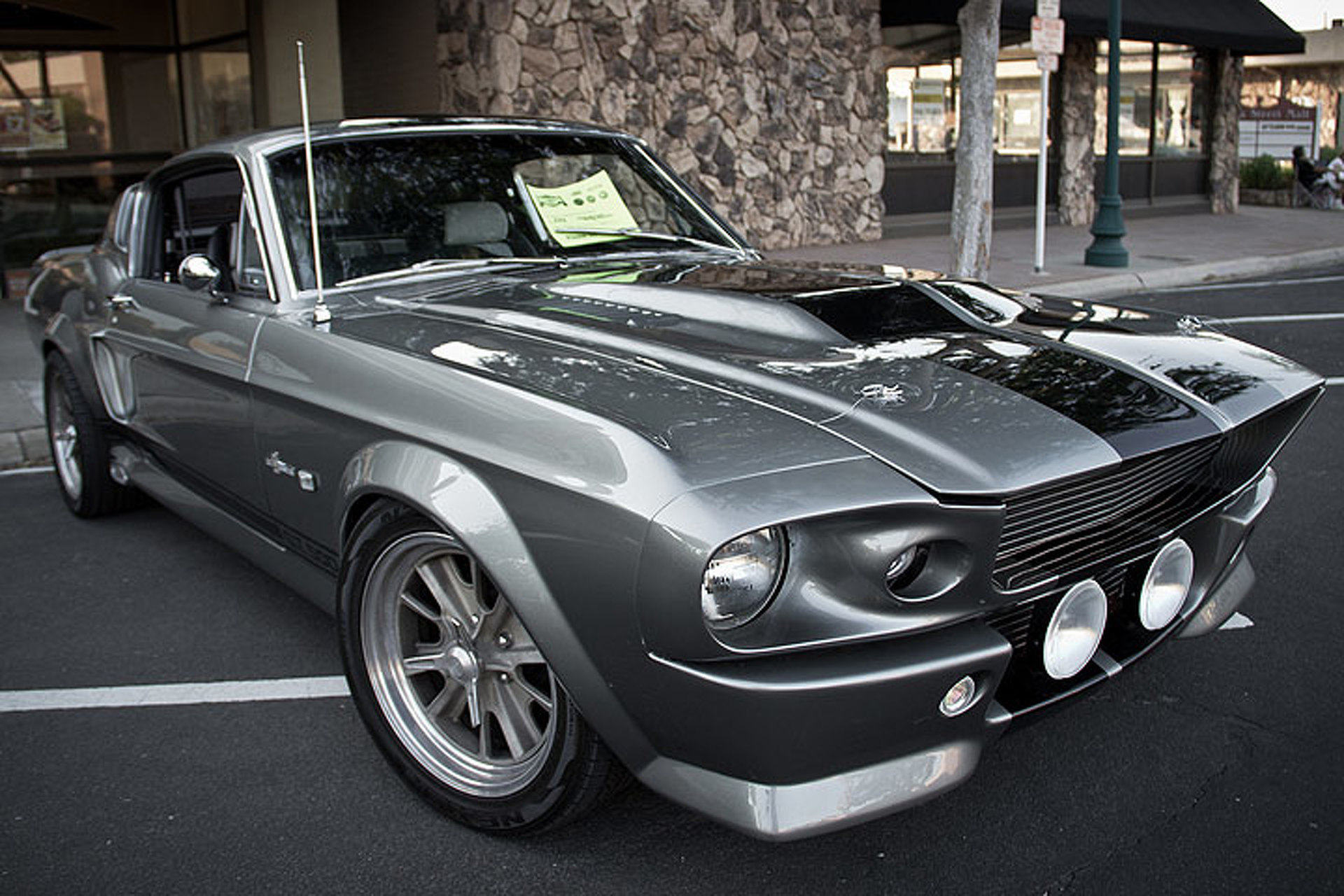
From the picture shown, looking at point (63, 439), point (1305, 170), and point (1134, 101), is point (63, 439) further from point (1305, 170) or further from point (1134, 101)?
point (1305, 170)

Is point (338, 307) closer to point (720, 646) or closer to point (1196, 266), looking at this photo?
point (720, 646)

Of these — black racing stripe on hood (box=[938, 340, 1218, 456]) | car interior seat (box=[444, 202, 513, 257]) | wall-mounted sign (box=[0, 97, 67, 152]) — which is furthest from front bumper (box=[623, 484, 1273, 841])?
wall-mounted sign (box=[0, 97, 67, 152])

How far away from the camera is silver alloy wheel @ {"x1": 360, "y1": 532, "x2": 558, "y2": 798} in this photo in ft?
8.44

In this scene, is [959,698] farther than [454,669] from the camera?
No

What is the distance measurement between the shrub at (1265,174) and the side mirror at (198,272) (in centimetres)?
2380

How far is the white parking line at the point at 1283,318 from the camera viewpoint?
30.9ft

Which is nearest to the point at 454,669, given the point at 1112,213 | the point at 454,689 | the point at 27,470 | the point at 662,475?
the point at 454,689

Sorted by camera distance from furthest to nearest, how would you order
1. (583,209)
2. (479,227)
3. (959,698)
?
1. (583,209)
2. (479,227)
3. (959,698)

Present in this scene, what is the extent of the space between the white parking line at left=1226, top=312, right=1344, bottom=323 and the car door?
7.59 m

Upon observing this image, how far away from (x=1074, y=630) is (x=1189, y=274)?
11.5 m

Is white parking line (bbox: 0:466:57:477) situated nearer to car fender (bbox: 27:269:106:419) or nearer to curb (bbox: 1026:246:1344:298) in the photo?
car fender (bbox: 27:269:106:419)

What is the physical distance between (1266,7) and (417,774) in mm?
21306

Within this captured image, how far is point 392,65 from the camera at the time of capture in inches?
500

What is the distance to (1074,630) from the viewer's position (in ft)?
7.80
